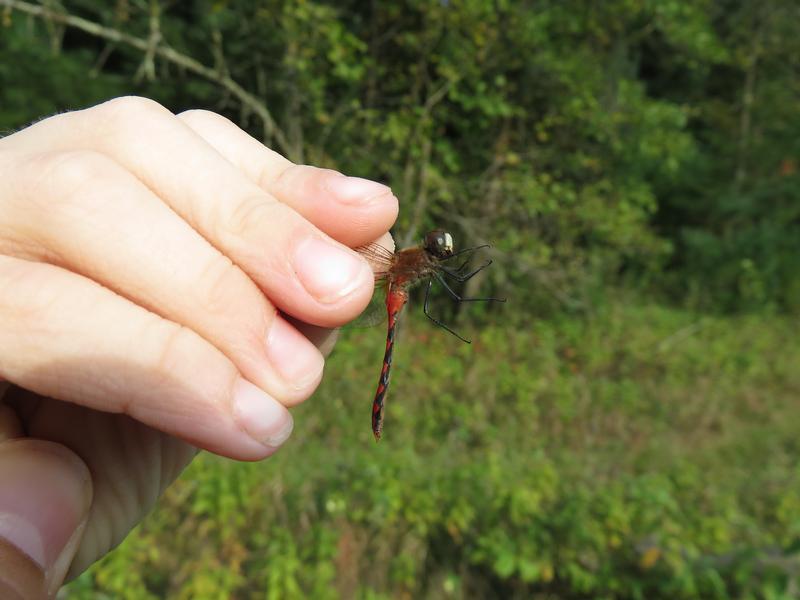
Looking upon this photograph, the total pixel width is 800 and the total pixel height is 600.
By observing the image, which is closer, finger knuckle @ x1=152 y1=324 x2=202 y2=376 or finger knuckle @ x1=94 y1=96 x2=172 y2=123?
finger knuckle @ x1=152 y1=324 x2=202 y2=376

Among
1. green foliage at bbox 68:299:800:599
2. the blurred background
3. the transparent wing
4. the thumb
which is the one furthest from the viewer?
the blurred background

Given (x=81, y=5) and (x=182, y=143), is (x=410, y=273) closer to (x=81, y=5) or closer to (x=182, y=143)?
(x=182, y=143)

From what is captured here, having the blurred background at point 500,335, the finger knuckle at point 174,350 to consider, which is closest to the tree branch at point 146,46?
the blurred background at point 500,335

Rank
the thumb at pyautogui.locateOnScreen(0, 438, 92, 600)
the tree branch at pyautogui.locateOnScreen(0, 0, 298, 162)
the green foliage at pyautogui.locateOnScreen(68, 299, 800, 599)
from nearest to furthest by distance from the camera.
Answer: the thumb at pyautogui.locateOnScreen(0, 438, 92, 600) < the green foliage at pyautogui.locateOnScreen(68, 299, 800, 599) < the tree branch at pyautogui.locateOnScreen(0, 0, 298, 162)

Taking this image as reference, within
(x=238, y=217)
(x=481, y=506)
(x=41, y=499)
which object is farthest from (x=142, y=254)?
(x=481, y=506)

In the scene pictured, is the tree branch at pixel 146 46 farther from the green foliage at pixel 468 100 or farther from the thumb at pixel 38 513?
the thumb at pixel 38 513

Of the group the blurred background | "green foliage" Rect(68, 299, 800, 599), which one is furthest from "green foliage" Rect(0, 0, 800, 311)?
"green foliage" Rect(68, 299, 800, 599)

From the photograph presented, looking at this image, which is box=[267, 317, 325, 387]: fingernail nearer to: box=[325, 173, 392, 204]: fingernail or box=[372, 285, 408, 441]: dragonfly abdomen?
box=[325, 173, 392, 204]: fingernail
